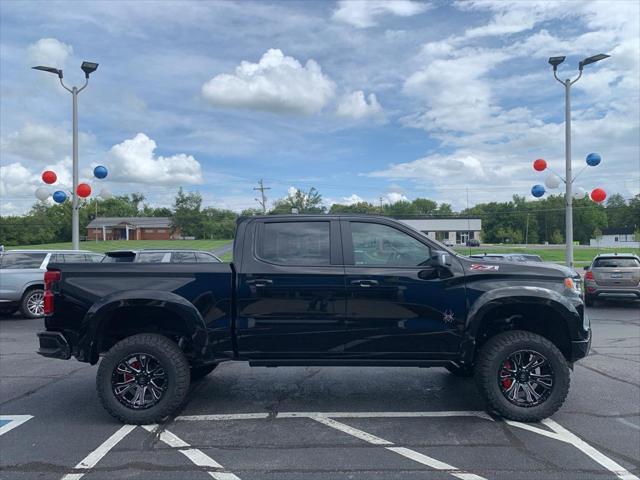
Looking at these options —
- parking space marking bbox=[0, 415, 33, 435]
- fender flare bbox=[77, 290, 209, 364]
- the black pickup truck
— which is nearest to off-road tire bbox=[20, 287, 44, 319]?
parking space marking bbox=[0, 415, 33, 435]

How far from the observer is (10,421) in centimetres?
498

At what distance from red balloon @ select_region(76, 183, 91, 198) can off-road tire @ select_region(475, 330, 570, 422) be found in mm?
16480

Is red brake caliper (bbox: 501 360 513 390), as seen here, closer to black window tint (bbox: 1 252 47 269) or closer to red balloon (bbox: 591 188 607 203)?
black window tint (bbox: 1 252 47 269)

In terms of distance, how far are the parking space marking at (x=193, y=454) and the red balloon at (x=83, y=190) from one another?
1508cm

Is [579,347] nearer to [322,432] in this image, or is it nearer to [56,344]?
[322,432]

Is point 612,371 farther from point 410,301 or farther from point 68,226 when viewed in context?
point 68,226

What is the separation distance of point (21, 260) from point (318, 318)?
1080 centimetres

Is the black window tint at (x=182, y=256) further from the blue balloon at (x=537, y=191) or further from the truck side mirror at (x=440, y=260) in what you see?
the blue balloon at (x=537, y=191)

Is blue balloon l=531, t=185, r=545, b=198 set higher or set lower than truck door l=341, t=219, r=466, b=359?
higher

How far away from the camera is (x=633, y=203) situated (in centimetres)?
10131

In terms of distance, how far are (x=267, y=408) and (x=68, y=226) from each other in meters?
71.6

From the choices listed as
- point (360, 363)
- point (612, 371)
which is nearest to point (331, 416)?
point (360, 363)

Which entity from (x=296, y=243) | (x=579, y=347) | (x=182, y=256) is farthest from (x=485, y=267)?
(x=182, y=256)

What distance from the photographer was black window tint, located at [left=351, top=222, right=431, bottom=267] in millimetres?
4965
